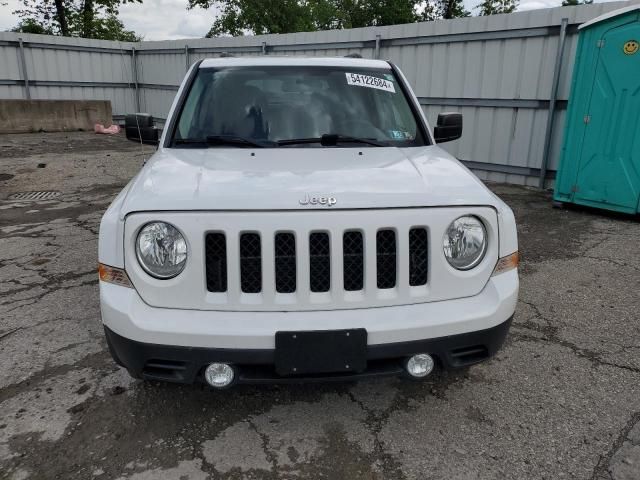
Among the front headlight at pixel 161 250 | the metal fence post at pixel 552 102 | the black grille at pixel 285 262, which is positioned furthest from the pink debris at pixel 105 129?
the black grille at pixel 285 262

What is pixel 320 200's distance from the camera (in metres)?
2.03

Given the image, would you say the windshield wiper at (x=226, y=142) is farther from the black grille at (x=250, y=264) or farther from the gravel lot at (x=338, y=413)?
the gravel lot at (x=338, y=413)

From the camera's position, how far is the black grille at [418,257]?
2.10 m

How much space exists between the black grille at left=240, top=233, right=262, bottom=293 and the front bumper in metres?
0.12

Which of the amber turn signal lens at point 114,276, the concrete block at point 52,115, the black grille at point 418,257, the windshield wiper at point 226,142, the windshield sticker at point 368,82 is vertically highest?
the windshield sticker at point 368,82

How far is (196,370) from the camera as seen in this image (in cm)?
199

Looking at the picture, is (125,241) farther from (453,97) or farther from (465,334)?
(453,97)

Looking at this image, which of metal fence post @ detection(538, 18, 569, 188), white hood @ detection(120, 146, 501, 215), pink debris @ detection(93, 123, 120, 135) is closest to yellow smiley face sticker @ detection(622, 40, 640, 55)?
metal fence post @ detection(538, 18, 569, 188)

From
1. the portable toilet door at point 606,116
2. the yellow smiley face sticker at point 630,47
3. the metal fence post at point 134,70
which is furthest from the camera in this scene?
the metal fence post at point 134,70

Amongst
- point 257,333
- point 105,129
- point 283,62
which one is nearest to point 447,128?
point 283,62

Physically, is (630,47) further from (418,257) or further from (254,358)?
(254,358)

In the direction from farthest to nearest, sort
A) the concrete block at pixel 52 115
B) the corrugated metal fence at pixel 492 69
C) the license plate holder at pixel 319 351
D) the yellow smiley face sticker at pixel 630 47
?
the concrete block at pixel 52 115, the corrugated metal fence at pixel 492 69, the yellow smiley face sticker at pixel 630 47, the license plate holder at pixel 319 351

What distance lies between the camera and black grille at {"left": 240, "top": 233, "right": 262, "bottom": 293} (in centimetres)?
203

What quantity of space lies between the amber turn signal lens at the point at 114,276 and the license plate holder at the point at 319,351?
0.68 m
